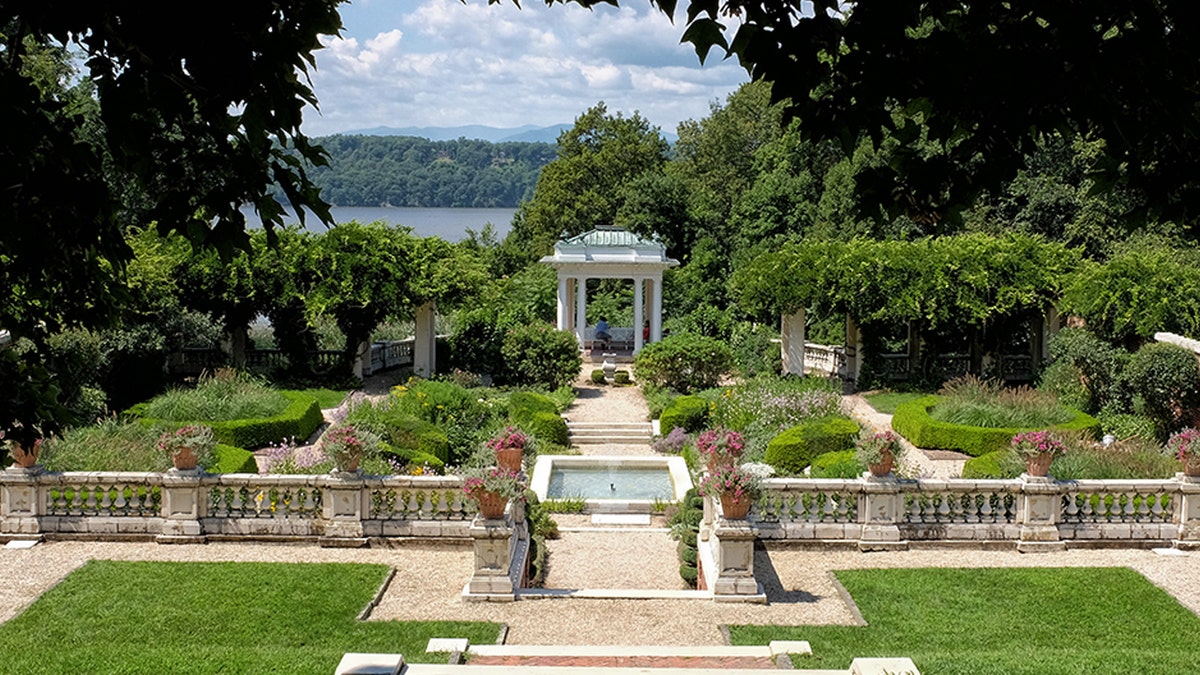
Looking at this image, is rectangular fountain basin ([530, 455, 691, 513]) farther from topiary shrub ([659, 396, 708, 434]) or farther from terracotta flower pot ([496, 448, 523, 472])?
topiary shrub ([659, 396, 708, 434])

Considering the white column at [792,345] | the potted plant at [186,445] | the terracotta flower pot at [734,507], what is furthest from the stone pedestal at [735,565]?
the white column at [792,345]

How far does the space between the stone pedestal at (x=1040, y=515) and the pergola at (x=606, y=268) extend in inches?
805

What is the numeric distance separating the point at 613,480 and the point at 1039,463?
25.1ft

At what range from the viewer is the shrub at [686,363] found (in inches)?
1066

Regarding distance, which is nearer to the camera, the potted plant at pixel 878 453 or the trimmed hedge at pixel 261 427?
the potted plant at pixel 878 453

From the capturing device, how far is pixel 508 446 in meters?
16.1

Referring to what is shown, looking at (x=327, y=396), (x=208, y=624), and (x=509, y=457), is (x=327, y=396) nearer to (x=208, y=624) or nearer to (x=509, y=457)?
(x=509, y=457)

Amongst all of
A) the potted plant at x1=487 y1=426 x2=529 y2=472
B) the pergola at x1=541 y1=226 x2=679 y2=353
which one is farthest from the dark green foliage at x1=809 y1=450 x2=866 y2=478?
the pergola at x1=541 y1=226 x2=679 y2=353

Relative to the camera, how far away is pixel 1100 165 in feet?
18.5

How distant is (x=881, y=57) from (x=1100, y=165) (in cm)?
198

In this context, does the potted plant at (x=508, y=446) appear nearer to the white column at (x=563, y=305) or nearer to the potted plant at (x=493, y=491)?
the potted plant at (x=493, y=491)

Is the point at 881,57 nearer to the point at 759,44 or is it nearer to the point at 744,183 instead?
the point at 759,44

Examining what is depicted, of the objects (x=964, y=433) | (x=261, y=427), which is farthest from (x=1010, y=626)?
(x=261, y=427)

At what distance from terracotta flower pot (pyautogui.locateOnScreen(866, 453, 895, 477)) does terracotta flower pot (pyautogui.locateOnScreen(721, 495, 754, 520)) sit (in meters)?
2.70
